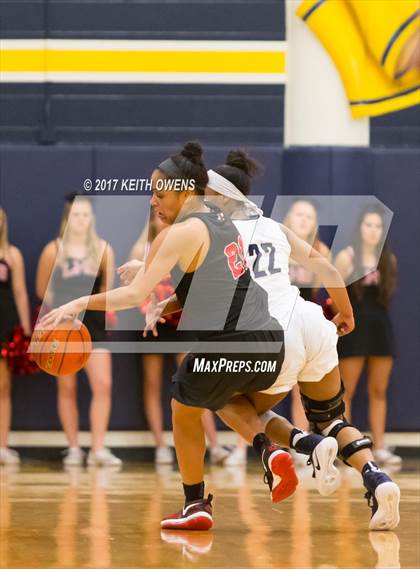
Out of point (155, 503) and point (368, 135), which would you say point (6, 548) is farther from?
point (368, 135)

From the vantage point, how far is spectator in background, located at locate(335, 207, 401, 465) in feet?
28.1

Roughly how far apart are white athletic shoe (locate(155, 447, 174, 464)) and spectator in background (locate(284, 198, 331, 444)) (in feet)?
2.98

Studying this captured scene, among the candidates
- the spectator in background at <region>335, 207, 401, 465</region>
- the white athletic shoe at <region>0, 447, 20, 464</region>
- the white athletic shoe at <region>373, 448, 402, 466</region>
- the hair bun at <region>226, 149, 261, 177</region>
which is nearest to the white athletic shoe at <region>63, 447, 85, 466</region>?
the white athletic shoe at <region>0, 447, 20, 464</region>

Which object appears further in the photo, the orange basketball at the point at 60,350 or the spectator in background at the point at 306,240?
the spectator in background at the point at 306,240

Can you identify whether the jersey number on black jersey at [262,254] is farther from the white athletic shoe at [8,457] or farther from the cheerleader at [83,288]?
the white athletic shoe at [8,457]

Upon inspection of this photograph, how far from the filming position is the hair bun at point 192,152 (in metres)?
5.46

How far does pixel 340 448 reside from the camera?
591 centimetres

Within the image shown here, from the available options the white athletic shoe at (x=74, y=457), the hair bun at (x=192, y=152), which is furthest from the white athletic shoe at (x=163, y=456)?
the hair bun at (x=192, y=152)

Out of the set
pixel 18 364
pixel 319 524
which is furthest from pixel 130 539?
pixel 18 364

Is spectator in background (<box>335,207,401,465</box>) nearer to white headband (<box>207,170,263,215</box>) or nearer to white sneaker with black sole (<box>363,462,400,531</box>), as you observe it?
white headband (<box>207,170,263,215</box>)

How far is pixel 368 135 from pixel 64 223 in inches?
97.5

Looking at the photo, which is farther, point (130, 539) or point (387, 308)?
point (387, 308)

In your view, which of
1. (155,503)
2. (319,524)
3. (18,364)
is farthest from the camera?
(18,364)

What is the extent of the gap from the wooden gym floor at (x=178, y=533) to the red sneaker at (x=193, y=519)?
0.23 ft
